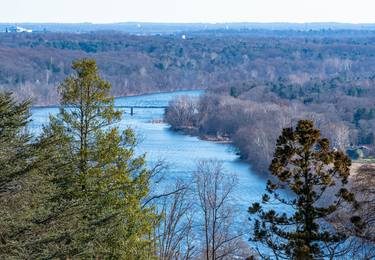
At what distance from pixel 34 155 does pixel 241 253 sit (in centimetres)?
903

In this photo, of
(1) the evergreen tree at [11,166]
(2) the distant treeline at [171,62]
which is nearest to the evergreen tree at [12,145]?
(1) the evergreen tree at [11,166]

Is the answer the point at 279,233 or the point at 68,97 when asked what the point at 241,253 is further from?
the point at 279,233

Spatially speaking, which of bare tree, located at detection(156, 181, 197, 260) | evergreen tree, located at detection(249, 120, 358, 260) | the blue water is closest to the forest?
evergreen tree, located at detection(249, 120, 358, 260)

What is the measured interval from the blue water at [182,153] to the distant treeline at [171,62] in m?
12.3

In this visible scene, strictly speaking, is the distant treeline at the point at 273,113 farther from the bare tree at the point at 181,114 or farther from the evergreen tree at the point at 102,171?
the evergreen tree at the point at 102,171

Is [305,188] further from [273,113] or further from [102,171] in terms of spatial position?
[273,113]

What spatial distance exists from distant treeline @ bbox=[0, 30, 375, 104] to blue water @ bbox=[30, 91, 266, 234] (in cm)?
1230

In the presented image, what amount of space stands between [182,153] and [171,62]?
53313 mm

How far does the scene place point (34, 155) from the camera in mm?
9492

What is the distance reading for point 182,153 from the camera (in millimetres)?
37812

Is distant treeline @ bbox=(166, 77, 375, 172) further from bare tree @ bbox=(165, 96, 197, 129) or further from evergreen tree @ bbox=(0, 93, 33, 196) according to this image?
evergreen tree @ bbox=(0, 93, 33, 196)

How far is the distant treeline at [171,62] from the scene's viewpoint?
245 ft

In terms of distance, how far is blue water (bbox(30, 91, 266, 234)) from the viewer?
2870 centimetres

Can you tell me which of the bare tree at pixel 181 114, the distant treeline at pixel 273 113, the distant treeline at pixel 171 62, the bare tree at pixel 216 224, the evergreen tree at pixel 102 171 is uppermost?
the evergreen tree at pixel 102 171
